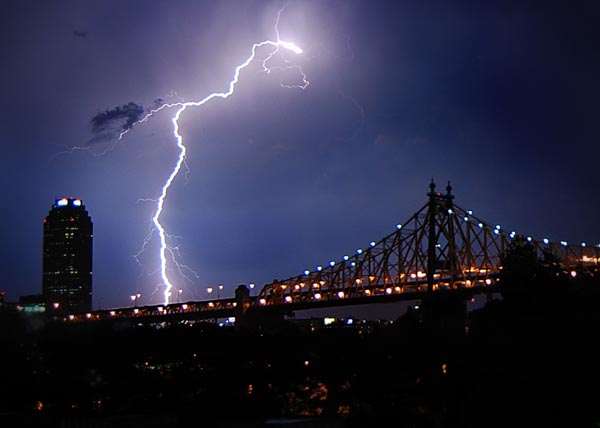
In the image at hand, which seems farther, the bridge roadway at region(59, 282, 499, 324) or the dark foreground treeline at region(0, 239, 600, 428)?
the bridge roadway at region(59, 282, 499, 324)

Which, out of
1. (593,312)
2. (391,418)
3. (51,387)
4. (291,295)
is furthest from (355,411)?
(291,295)

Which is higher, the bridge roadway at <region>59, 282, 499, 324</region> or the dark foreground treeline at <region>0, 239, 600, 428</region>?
the bridge roadway at <region>59, 282, 499, 324</region>

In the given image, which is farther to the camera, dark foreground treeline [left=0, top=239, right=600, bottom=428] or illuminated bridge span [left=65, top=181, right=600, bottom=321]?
illuminated bridge span [left=65, top=181, right=600, bottom=321]

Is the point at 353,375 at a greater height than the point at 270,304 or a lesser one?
lesser

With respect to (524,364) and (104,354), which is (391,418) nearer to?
(524,364)

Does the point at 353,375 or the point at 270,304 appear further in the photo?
the point at 270,304
